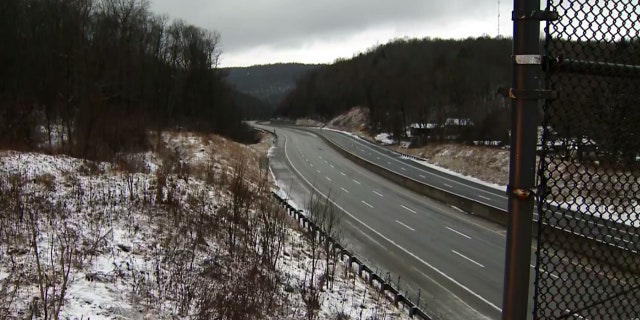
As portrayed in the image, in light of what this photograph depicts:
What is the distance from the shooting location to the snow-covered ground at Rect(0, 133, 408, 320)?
664 cm

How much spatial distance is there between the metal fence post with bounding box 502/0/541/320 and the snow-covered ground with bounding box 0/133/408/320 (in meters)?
4.02

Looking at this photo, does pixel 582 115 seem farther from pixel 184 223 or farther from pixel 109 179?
pixel 109 179

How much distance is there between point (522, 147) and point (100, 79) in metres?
34.9

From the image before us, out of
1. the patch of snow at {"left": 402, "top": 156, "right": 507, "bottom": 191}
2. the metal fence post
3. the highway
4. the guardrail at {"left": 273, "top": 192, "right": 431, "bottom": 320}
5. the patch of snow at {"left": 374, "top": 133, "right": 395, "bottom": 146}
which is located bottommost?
the highway

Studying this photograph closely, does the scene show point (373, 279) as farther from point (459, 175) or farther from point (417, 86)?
point (417, 86)

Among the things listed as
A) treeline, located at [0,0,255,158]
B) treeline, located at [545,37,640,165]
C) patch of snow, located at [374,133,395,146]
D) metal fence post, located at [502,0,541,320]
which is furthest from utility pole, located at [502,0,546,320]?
patch of snow, located at [374,133,395,146]

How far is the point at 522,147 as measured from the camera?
6.98 feet

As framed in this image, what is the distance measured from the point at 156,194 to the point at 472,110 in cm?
5820

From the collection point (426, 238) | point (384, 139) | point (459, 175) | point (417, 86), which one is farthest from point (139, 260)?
point (417, 86)

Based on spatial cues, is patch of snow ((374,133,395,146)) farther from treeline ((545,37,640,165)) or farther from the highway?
treeline ((545,37,640,165))

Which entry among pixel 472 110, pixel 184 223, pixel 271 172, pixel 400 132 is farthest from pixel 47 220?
pixel 400 132

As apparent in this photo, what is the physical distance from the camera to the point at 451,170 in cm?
4641

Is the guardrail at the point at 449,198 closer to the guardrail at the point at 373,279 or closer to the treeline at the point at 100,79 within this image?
the guardrail at the point at 373,279

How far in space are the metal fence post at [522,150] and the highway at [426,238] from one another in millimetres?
1090
